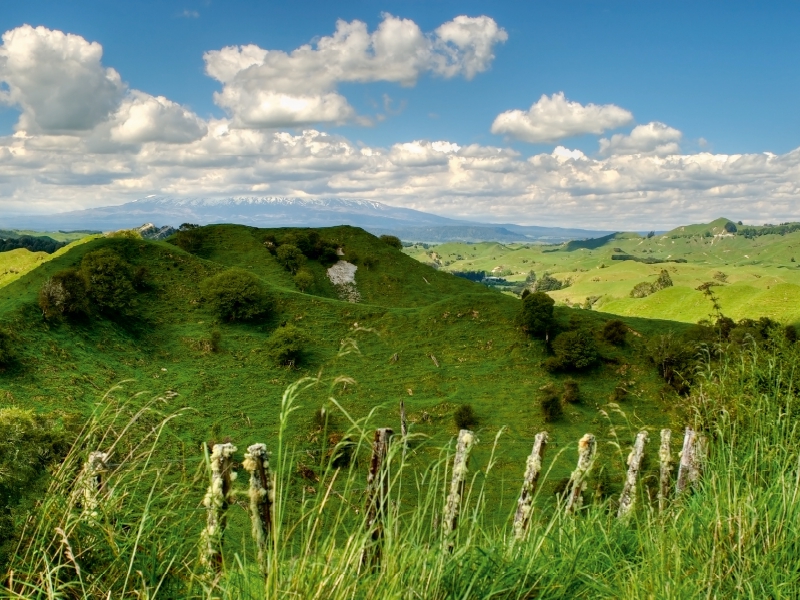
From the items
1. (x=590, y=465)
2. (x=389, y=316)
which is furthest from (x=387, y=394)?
(x=590, y=465)

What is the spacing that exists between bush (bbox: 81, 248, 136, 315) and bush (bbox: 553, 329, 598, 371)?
124ft

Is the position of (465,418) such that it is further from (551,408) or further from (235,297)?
(235,297)

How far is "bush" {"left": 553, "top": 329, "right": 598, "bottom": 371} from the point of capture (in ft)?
157

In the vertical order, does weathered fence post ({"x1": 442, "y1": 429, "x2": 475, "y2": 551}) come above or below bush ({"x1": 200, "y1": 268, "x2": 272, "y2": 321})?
above

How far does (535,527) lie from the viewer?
500 centimetres

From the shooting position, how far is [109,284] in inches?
1845

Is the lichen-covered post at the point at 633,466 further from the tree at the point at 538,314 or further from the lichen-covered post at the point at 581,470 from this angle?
the tree at the point at 538,314

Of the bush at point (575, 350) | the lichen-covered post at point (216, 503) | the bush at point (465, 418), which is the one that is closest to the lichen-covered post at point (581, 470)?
the lichen-covered post at point (216, 503)

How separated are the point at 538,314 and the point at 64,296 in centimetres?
3991

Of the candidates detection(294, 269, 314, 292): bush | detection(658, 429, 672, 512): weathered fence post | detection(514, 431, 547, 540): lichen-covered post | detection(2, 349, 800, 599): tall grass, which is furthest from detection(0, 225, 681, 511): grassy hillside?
detection(2, 349, 800, 599): tall grass

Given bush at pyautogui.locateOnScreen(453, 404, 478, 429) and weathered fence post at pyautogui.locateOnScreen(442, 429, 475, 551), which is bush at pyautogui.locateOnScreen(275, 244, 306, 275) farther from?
weathered fence post at pyautogui.locateOnScreen(442, 429, 475, 551)

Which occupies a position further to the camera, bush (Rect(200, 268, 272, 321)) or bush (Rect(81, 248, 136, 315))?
bush (Rect(200, 268, 272, 321))

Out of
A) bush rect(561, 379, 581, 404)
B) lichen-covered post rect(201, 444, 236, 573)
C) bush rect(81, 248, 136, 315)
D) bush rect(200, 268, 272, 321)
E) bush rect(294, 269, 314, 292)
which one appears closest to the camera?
lichen-covered post rect(201, 444, 236, 573)

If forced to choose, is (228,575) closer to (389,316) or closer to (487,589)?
(487,589)
